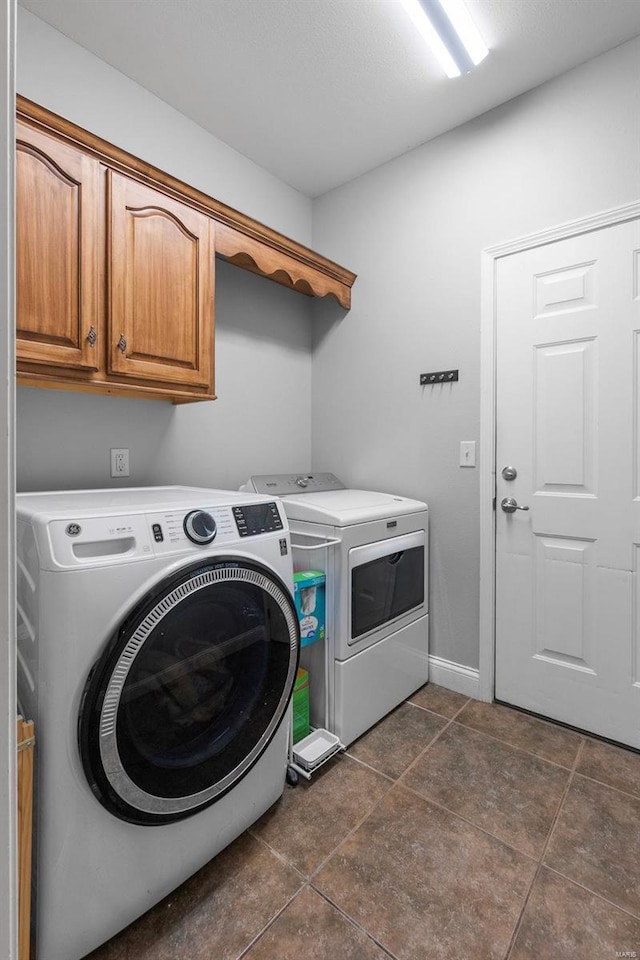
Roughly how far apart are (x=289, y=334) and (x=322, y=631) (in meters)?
1.73

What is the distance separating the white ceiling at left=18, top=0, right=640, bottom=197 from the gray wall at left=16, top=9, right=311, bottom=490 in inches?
4.1

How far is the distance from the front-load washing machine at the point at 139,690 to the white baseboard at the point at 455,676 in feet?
3.98

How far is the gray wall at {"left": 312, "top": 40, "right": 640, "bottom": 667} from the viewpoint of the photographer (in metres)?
1.86

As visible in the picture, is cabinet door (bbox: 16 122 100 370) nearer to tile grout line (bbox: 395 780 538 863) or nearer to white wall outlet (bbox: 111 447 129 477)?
white wall outlet (bbox: 111 447 129 477)

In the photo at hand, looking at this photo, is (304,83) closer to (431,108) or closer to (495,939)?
(431,108)

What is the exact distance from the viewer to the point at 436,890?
123cm

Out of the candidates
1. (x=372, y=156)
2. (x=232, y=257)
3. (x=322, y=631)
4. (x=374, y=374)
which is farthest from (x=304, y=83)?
(x=322, y=631)

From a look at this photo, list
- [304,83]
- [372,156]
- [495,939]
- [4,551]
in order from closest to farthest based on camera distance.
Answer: [4,551], [495,939], [304,83], [372,156]

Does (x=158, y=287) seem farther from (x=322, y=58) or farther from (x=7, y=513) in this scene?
(x=7, y=513)

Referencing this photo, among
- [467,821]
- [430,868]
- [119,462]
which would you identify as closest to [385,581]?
[467,821]

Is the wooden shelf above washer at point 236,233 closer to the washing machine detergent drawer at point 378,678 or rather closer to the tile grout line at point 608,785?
the washing machine detergent drawer at point 378,678

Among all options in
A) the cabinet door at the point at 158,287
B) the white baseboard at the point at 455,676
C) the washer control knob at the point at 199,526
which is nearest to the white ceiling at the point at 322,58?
the cabinet door at the point at 158,287

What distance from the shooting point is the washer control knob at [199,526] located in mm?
1182

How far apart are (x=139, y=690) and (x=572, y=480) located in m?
1.80
